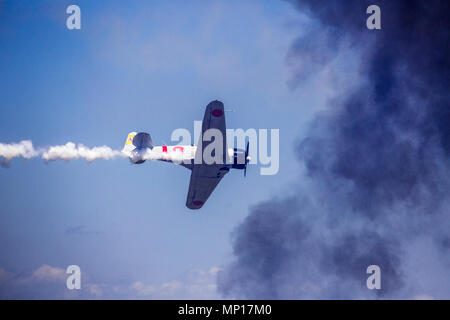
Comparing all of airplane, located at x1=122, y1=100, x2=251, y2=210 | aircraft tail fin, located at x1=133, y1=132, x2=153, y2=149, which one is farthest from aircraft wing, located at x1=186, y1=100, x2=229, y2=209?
aircraft tail fin, located at x1=133, y1=132, x2=153, y2=149

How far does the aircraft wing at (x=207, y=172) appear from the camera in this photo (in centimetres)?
4572

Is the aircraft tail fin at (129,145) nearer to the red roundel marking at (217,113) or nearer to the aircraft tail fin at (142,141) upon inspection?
the aircraft tail fin at (142,141)

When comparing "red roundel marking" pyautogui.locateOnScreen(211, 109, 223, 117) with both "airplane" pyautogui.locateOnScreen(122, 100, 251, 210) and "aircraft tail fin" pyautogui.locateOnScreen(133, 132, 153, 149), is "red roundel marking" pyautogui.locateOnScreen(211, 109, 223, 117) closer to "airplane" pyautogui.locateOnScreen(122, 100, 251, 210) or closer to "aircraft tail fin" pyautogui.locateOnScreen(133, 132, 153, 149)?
"airplane" pyautogui.locateOnScreen(122, 100, 251, 210)

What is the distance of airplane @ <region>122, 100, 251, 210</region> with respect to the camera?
Result: 152 ft

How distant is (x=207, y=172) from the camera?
51.5m

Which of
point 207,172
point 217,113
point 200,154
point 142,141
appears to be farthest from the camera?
point 207,172

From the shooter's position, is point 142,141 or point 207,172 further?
point 207,172

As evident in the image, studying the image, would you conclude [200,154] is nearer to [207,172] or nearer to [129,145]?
[207,172]

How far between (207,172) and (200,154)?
8.74 ft

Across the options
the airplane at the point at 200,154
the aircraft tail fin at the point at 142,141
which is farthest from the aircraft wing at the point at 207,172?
the aircraft tail fin at the point at 142,141

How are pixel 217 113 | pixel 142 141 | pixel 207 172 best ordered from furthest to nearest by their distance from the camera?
pixel 207 172 < pixel 142 141 < pixel 217 113

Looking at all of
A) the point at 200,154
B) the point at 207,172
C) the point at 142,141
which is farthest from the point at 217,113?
the point at 207,172
